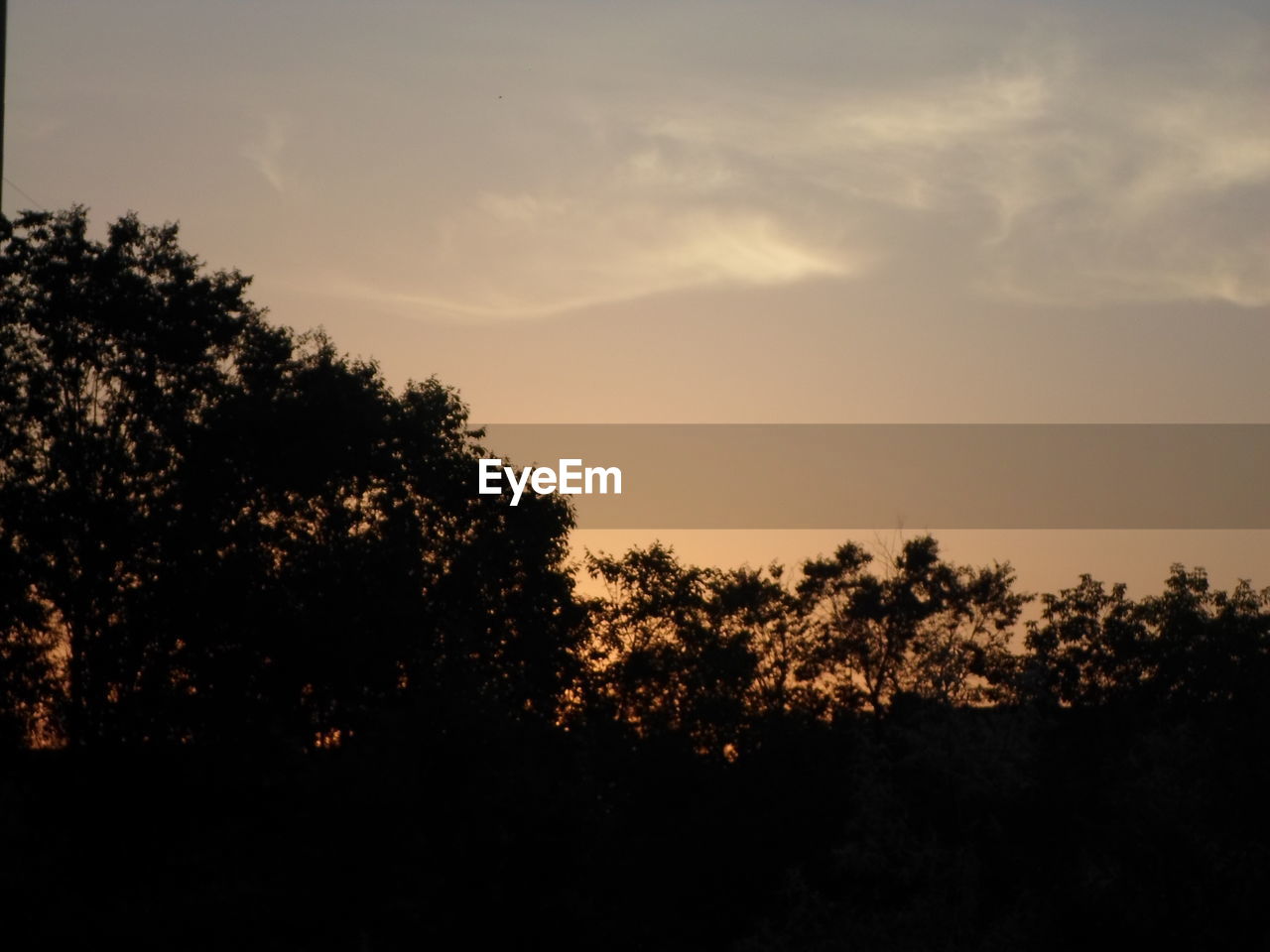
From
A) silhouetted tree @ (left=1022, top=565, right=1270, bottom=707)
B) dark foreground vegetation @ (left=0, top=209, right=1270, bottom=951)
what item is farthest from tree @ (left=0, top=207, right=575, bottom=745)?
silhouetted tree @ (left=1022, top=565, right=1270, bottom=707)

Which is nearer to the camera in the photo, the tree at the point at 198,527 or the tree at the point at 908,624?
the tree at the point at 198,527

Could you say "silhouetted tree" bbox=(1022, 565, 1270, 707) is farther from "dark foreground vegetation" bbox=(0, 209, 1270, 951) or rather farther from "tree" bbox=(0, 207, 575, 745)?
"tree" bbox=(0, 207, 575, 745)

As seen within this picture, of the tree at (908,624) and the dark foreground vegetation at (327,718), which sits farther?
the tree at (908,624)

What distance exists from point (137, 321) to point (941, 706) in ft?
93.2

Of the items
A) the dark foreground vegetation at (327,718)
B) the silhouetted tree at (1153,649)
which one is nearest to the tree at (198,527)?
the dark foreground vegetation at (327,718)

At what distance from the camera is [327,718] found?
33.6m

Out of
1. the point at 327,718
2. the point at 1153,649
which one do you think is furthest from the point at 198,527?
the point at 1153,649

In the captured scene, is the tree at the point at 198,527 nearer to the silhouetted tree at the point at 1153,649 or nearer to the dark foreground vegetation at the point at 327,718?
the dark foreground vegetation at the point at 327,718

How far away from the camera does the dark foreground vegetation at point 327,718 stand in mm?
31078

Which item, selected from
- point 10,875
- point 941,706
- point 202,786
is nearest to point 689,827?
point 941,706

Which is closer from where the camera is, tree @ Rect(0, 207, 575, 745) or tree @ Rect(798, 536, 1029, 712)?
tree @ Rect(0, 207, 575, 745)

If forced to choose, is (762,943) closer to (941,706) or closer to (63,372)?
(941,706)

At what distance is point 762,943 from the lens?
40625 mm

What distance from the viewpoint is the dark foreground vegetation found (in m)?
31.1
